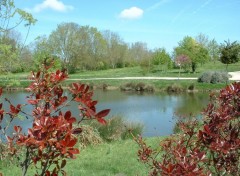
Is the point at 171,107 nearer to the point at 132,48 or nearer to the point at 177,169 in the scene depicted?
the point at 177,169

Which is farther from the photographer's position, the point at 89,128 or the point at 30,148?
the point at 89,128

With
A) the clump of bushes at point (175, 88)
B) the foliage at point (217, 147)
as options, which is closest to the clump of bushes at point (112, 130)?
the foliage at point (217, 147)

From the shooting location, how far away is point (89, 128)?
9.14m

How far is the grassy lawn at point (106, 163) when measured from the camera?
596cm

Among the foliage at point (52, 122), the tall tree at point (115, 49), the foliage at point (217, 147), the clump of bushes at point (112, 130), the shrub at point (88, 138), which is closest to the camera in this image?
the foliage at point (52, 122)

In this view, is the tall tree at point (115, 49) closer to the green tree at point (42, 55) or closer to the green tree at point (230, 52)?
the green tree at point (230, 52)

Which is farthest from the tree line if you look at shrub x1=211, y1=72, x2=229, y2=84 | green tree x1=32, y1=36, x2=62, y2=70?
green tree x1=32, y1=36, x2=62, y2=70

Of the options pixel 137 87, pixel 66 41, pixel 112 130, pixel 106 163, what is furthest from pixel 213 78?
pixel 66 41

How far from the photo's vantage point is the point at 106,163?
661 centimetres

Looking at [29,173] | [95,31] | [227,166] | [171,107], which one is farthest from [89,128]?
[95,31]

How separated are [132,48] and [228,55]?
37.2m

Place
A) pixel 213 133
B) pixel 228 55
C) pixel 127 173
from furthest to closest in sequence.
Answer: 1. pixel 228 55
2. pixel 127 173
3. pixel 213 133

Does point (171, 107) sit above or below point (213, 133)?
below

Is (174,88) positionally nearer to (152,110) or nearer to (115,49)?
(152,110)
